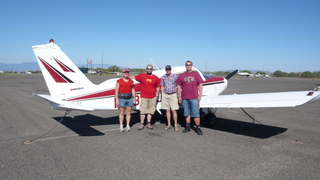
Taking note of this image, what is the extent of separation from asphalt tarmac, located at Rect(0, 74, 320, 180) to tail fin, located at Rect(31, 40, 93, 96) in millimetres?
1172

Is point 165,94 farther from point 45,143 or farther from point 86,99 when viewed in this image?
point 45,143

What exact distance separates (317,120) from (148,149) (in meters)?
6.32

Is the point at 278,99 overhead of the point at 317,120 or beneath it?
overhead

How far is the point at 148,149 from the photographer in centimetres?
472

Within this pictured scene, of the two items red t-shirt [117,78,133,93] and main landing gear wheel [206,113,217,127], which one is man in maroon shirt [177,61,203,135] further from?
red t-shirt [117,78,133,93]

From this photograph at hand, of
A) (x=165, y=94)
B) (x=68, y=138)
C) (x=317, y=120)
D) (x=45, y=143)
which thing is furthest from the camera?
(x=317, y=120)

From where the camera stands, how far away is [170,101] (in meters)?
6.20

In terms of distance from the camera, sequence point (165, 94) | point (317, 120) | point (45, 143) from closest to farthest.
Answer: point (45, 143) → point (165, 94) → point (317, 120)

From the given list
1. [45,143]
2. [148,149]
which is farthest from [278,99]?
[45,143]

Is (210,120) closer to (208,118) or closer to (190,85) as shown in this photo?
(208,118)

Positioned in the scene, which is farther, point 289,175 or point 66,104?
point 66,104

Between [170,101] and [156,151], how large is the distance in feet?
6.15

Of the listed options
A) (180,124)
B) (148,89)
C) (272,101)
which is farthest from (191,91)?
(272,101)

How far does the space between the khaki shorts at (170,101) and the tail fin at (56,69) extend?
7.16 ft
